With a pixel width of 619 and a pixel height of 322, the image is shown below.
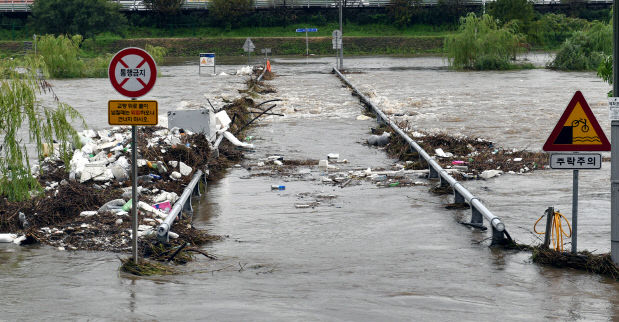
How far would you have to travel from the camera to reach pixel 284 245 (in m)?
11.0

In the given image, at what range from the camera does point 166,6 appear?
98312 mm

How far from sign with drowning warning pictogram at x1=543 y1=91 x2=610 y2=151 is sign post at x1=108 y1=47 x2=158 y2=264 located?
4270 millimetres

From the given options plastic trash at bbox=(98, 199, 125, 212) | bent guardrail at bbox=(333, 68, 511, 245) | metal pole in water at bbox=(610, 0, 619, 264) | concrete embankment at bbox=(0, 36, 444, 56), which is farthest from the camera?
concrete embankment at bbox=(0, 36, 444, 56)

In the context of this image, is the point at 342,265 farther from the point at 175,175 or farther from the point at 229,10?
the point at 229,10

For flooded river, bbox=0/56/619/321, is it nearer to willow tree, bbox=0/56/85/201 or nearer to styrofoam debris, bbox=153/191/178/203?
styrofoam debris, bbox=153/191/178/203

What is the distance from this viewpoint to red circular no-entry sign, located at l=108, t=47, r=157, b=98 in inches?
372

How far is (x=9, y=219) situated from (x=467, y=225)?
617 cm

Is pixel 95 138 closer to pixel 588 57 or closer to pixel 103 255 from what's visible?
Result: pixel 103 255

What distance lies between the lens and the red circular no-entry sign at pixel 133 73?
945 centimetres

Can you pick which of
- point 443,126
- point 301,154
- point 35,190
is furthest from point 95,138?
point 443,126

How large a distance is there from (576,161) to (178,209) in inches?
198

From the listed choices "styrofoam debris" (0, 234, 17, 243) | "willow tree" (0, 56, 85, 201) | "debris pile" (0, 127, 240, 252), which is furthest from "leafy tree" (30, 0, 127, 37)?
"styrofoam debris" (0, 234, 17, 243)

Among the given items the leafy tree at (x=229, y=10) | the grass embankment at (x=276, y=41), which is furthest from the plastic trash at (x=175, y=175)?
the leafy tree at (x=229, y=10)

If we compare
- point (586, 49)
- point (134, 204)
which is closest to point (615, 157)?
point (134, 204)
